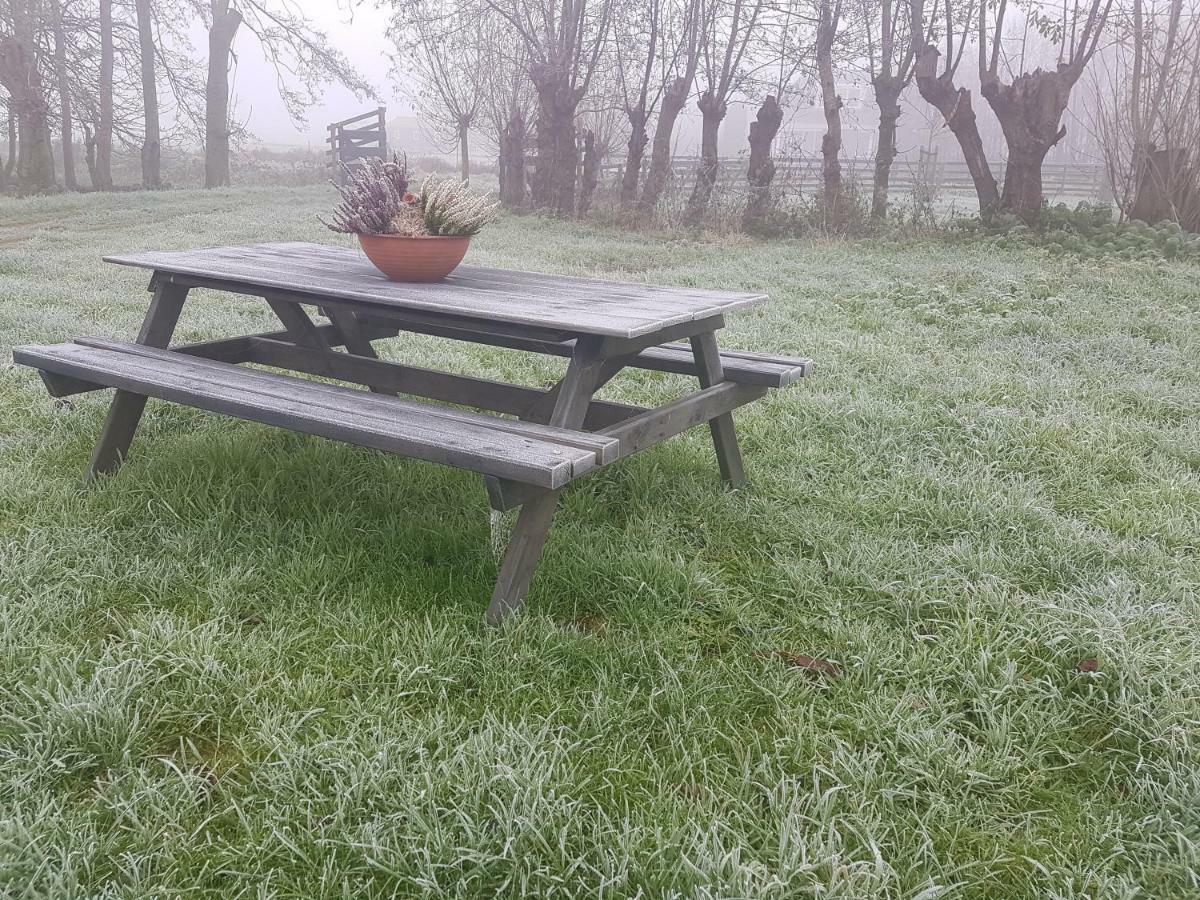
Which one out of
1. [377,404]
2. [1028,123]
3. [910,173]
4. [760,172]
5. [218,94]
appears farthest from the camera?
[218,94]

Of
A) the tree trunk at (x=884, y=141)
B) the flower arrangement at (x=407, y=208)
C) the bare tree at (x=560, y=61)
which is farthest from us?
the bare tree at (x=560, y=61)

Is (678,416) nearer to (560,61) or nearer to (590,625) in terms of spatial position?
(590,625)

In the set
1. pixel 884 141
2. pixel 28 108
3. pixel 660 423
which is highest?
pixel 28 108

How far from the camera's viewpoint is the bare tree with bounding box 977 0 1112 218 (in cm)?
1061

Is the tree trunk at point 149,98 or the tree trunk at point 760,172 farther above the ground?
the tree trunk at point 149,98

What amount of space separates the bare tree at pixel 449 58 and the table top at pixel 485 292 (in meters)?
12.8

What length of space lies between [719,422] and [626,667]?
1.26m

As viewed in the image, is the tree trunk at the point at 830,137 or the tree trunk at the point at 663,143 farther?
the tree trunk at the point at 663,143

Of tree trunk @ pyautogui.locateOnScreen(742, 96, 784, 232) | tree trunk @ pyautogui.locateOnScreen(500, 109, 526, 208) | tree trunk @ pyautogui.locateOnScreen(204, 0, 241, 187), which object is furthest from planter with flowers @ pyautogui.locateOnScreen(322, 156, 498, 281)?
tree trunk @ pyautogui.locateOnScreen(204, 0, 241, 187)

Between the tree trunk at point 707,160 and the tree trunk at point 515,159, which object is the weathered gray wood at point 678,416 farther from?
the tree trunk at point 515,159

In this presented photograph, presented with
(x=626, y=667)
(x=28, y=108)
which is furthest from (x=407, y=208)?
(x=28, y=108)

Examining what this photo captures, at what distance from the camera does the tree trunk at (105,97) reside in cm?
1802

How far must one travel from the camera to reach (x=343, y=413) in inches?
98.3

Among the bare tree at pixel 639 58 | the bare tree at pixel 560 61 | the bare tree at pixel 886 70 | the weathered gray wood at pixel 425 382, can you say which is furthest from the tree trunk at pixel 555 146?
the weathered gray wood at pixel 425 382
